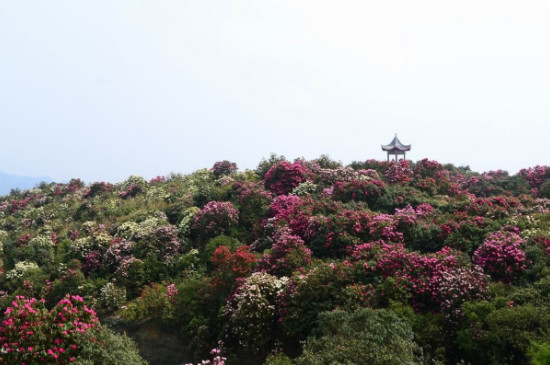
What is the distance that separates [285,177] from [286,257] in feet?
30.9

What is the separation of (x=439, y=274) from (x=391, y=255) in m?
1.53

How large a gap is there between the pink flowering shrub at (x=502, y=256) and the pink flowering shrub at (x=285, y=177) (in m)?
11.3

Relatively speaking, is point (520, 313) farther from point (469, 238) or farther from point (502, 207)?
point (502, 207)

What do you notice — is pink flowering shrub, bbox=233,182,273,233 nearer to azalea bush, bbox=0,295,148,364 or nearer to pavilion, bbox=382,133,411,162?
azalea bush, bbox=0,295,148,364

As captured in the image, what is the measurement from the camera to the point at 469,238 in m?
15.2

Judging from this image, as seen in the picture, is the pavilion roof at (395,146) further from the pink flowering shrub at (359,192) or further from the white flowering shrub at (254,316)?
the white flowering shrub at (254,316)

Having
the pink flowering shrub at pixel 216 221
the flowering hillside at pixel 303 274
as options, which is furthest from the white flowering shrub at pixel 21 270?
the pink flowering shrub at pixel 216 221

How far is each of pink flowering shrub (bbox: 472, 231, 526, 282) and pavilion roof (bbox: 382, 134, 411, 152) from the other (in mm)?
19096

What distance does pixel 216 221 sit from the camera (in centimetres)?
2003

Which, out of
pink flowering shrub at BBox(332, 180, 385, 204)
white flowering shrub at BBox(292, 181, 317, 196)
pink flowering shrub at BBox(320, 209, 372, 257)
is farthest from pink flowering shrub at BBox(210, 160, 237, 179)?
pink flowering shrub at BBox(320, 209, 372, 257)

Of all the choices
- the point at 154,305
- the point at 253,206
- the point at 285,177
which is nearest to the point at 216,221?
the point at 253,206

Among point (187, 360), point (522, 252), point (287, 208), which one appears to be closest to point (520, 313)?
point (522, 252)

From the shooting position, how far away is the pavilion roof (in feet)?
106

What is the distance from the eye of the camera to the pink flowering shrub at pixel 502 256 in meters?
12.7
